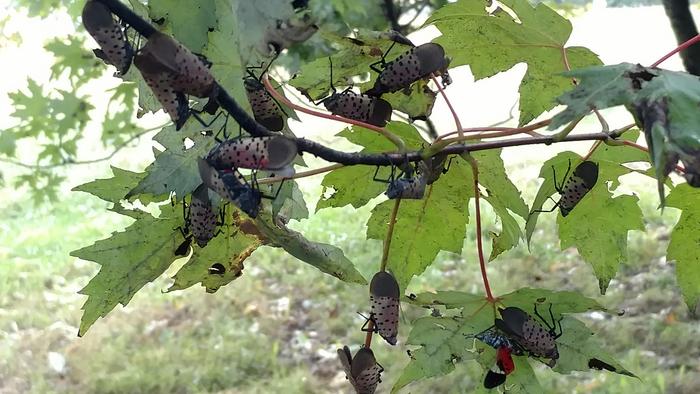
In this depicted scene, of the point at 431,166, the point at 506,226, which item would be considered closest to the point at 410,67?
the point at 431,166

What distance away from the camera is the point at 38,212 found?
757 cm

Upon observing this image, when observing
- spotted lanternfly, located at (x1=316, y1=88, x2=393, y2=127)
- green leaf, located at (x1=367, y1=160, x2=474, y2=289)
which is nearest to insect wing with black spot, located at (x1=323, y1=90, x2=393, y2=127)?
spotted lanternfly, located at (x1=316, y1=88, x2=393, y2=127)

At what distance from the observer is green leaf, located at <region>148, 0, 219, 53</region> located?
909 mm

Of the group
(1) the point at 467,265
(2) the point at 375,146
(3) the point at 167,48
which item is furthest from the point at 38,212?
(3) the point at 167,48

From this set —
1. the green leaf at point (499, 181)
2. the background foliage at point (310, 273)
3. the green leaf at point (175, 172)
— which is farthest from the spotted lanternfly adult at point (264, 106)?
the green leaf at point (499, 181)

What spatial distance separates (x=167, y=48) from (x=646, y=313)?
465 centimetres

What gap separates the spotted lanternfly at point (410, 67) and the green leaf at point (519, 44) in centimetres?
8

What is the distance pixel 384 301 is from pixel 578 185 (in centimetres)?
44

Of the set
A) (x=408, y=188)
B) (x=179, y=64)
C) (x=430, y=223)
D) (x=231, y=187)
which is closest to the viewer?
(x=179, y=64)

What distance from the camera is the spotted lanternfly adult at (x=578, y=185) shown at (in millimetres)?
1348

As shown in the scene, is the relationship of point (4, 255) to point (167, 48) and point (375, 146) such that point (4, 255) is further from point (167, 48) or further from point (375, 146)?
point (167, 48)

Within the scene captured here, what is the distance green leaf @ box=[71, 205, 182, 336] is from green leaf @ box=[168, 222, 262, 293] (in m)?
0.08

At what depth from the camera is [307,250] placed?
104cm

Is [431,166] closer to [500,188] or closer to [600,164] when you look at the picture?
[500,188]
